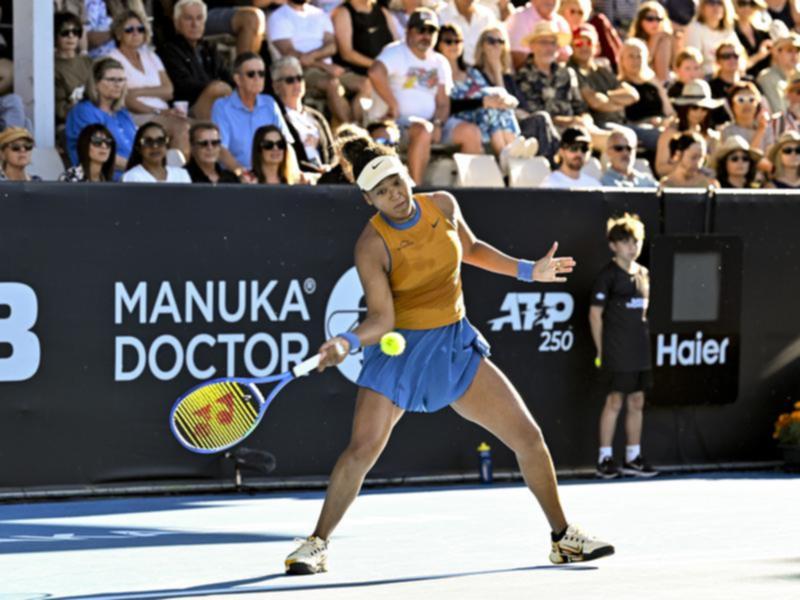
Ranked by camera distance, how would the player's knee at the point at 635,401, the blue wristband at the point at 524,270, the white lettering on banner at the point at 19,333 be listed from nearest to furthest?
the blue wristband at the point at 524,270, the white lettering on banner at the point at 19,333, the player's knee at the point at 635,401

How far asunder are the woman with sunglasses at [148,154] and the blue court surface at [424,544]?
7.03 ft

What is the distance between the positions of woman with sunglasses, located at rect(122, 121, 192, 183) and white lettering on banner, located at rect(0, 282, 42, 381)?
1504mm

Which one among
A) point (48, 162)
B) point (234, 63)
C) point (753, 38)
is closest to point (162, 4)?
point (234, 63)

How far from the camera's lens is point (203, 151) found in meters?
11.8

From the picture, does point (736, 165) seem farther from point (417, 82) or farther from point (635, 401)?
point (635, 401)

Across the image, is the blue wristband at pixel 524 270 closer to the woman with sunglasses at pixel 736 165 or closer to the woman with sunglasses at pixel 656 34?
the woman with sunglasses at pixel 736 165

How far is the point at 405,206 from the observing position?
728 centimetres

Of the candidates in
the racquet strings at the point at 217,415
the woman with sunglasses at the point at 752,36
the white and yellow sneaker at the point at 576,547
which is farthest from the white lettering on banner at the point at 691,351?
the woman with sunglasses at the point at 752,36

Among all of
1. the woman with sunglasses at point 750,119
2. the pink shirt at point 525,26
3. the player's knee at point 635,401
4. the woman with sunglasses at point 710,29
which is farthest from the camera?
the woman with sunglasses at point 710,29

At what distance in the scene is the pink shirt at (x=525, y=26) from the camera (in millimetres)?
15250

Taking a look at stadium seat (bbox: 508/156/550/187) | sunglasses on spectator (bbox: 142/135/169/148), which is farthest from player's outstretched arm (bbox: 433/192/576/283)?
stadium seat (bbox: 508/156/550/187)

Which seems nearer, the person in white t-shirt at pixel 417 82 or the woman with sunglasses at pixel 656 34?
the person in white t-shirt at pixel 417 82

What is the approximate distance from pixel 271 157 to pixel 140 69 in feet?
5.57

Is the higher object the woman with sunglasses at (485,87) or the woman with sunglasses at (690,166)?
the woman with sunglasses at (485,87)
